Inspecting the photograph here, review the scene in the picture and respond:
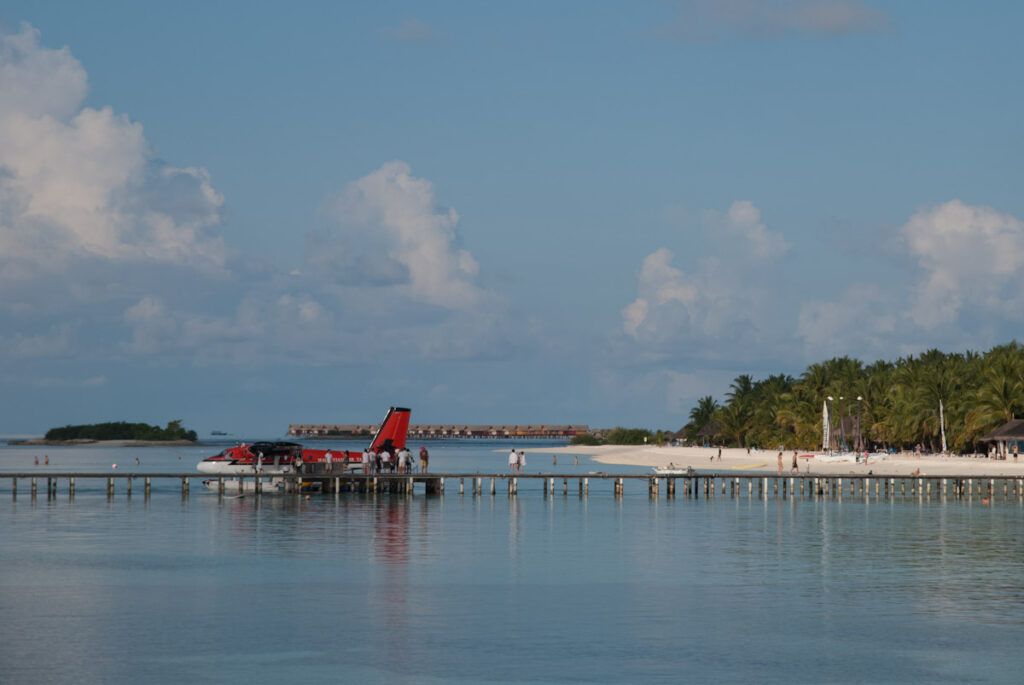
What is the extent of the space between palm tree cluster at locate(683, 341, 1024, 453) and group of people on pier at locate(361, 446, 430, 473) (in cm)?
6576

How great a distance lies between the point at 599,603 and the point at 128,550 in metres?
21.5

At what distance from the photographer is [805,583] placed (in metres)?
37.5

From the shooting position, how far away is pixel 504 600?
1328 inches

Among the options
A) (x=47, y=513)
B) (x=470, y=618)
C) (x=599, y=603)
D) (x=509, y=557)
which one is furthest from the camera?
(x=47, y=513)

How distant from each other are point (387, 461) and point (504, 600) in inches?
1972

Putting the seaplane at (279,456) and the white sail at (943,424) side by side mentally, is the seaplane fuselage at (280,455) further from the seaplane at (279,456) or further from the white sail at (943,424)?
the white sail at (943,424)

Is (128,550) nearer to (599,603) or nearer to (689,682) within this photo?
(599,603)

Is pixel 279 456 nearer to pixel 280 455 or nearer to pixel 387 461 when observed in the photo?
pixel 280 455

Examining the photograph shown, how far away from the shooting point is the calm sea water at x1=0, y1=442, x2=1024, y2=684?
81.4 feet

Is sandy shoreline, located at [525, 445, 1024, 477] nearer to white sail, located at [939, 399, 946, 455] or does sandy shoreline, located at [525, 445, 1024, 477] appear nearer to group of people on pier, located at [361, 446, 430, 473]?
white sail, located at [939, 399, 946, 455]

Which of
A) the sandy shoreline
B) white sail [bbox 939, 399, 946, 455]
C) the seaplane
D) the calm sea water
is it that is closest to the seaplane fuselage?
the seaplane

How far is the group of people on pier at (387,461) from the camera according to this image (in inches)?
3223

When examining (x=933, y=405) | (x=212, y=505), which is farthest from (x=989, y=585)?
(x=933, y=405)

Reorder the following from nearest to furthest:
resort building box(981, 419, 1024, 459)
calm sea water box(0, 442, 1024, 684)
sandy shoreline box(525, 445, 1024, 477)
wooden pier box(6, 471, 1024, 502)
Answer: calm sea water box(0, 442, 1024, 684)
wooden pier box(6, 471, 1024, 502)
sandy shoreline box(525, 445, 1024, 477)
resort building box(981, 419, 1024, 459)
